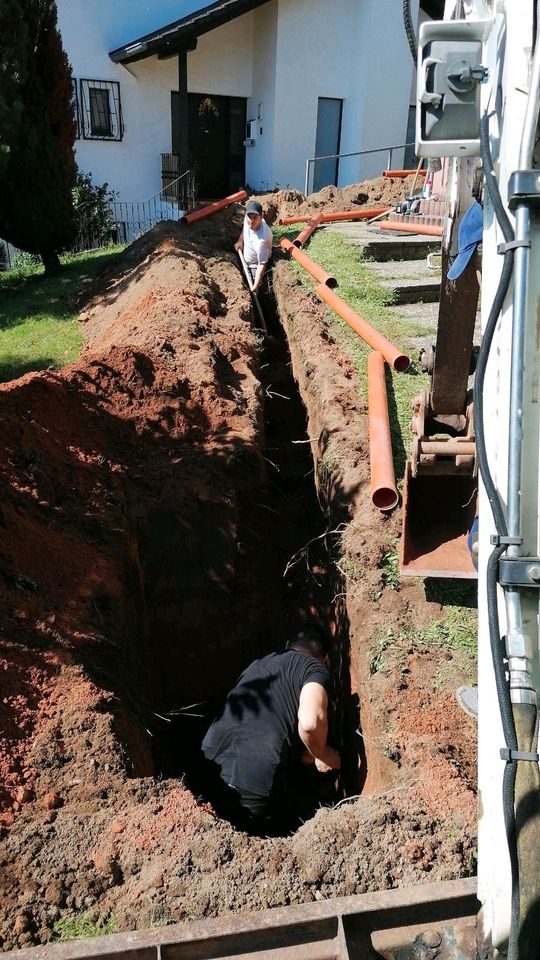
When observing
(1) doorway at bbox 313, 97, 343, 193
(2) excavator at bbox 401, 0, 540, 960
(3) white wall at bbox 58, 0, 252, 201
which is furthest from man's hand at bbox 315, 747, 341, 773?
(1) doorway at bbox 313, 97, 343, 193

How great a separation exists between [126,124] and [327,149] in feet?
18.4

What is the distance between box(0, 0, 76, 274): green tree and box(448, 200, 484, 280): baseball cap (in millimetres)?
10084

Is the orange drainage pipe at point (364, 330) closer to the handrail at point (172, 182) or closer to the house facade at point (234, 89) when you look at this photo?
the handrail at point (172, 182)

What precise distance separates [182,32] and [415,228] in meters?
8.46

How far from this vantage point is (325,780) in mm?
→ 4699

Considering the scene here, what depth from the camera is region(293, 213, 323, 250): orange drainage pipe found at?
1240 centimetres

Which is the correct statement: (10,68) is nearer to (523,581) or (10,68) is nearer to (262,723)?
(262,723)

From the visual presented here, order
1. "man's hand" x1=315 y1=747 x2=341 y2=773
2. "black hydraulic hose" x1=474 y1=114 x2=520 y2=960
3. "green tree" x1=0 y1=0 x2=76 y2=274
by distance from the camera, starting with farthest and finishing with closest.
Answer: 1. "green tree" x1=0 y1=0 x2=76 y2=274
2. "man's hand" x1=315 y1=747 x2=341 y2=773
3. "black hydraulic hose" x1=474 y1=114 x2=520 y2=960

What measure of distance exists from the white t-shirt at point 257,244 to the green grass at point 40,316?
2824mm

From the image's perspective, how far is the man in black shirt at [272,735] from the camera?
4055mm

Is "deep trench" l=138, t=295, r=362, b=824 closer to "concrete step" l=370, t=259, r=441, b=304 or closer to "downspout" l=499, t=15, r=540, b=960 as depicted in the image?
"downspout" l=499, t=15, r=540, b=960

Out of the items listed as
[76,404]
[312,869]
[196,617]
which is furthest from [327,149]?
[312,869]

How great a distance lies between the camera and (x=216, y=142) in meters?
20.0

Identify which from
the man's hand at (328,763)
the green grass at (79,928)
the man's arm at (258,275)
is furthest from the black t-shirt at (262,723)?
the man's arm at (258,275)
